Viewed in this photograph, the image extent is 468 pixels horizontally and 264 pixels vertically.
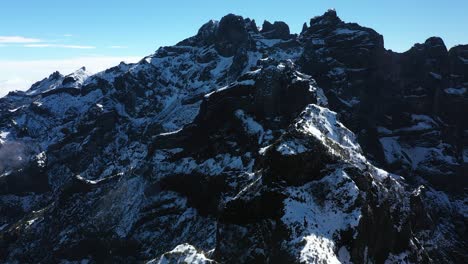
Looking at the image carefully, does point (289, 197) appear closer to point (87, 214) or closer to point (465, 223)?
point (87, 214)

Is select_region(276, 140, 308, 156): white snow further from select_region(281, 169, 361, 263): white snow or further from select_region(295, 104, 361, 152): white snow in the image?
select_region(281, 169, 361, 263): white snow

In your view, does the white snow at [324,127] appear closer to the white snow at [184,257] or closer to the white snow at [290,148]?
the white snow at [290,148]

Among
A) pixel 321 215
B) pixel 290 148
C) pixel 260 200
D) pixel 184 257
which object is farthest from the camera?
pixel 290 148

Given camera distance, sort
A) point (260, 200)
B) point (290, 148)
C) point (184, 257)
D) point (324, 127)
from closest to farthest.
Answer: point (184, 257), point (260, 200), point (290, 148), point (324, 127)

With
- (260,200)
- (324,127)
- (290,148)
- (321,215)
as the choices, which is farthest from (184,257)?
(324,127)

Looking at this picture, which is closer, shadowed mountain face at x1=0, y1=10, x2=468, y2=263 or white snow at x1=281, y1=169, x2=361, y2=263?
white snow at x1=281, y1=169, x2=361, y2=263

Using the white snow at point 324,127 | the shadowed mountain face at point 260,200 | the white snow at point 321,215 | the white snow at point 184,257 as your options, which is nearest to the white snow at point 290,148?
the shadowed mountain face at point 260,200

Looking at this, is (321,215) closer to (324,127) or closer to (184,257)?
(184,257)

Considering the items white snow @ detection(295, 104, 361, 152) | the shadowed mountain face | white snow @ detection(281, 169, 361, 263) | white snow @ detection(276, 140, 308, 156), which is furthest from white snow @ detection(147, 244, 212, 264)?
white snow @ detection(295, 104, 361, 152)

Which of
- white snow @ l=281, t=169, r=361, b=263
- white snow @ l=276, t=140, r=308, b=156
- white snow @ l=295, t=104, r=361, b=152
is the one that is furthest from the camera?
white snow @ l=295, t=104, r=361, b=152

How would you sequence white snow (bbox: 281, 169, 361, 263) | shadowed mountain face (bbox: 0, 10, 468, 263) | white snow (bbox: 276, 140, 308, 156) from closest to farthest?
white snow (bbox: 281, 169, 361, 263)
shadowed mountain face (bbox: 0, 10, 468, 263)
white snow (bbox: 276, 140, 308, 156)

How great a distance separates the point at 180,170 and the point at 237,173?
89.6 feet

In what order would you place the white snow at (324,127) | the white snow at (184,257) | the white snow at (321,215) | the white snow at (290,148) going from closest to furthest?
1. the white snow at (184,257)
2. the white snow at (321,215)
3. the white snow at (290,148)
4. the white snow at (324,127)

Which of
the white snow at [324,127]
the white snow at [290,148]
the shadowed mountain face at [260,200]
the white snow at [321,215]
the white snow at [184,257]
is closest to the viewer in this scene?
the white snow at [184,257]
